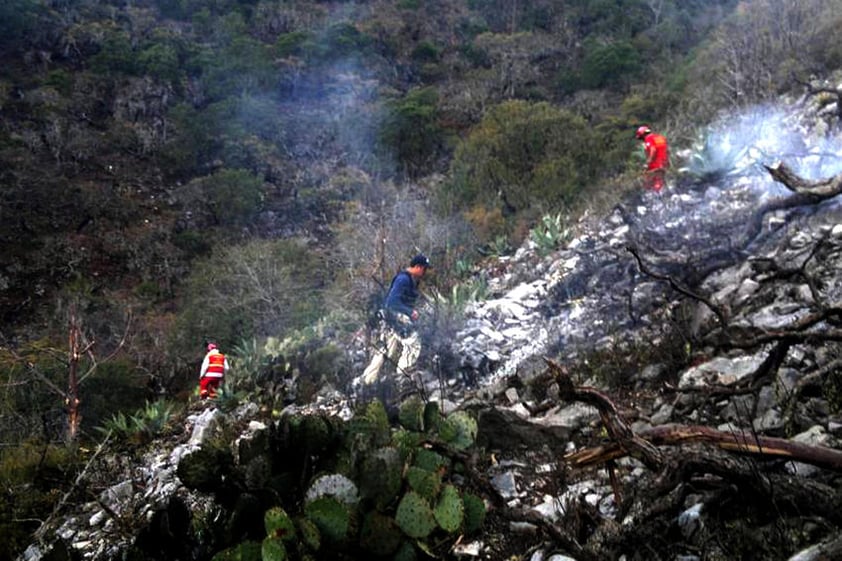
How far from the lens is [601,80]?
30.2 meters

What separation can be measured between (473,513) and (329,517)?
73 centimetres

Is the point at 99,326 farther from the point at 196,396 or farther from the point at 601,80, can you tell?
the point at 601,80

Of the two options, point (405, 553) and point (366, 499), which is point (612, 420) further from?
point (366, 499)

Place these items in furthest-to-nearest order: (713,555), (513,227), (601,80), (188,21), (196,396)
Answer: (188,21) < (601,80) < (513,227) < (196,396) < (713,555)

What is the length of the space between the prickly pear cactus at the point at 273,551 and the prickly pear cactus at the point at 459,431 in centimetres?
132

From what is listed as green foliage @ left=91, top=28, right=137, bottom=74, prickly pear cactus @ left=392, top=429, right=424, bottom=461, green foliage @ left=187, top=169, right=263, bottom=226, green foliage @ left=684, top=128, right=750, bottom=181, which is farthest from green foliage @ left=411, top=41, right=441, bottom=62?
prickly pear cactus @ left=392, top=429, right=424, bottom=461

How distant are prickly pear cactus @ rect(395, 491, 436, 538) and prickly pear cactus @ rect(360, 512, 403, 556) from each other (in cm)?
9

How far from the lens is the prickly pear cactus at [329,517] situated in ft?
9.11

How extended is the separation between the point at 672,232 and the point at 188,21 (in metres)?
41.3

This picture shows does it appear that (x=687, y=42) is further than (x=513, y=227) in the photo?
Yes

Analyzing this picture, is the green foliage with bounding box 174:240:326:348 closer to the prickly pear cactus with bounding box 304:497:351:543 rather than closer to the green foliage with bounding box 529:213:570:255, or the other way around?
the green foliage with bounding box 529:213:570:255

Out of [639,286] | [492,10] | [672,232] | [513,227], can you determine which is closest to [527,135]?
Answer: [513,227]

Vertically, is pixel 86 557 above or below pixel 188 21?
above

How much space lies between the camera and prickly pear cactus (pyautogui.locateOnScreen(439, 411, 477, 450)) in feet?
12.4
